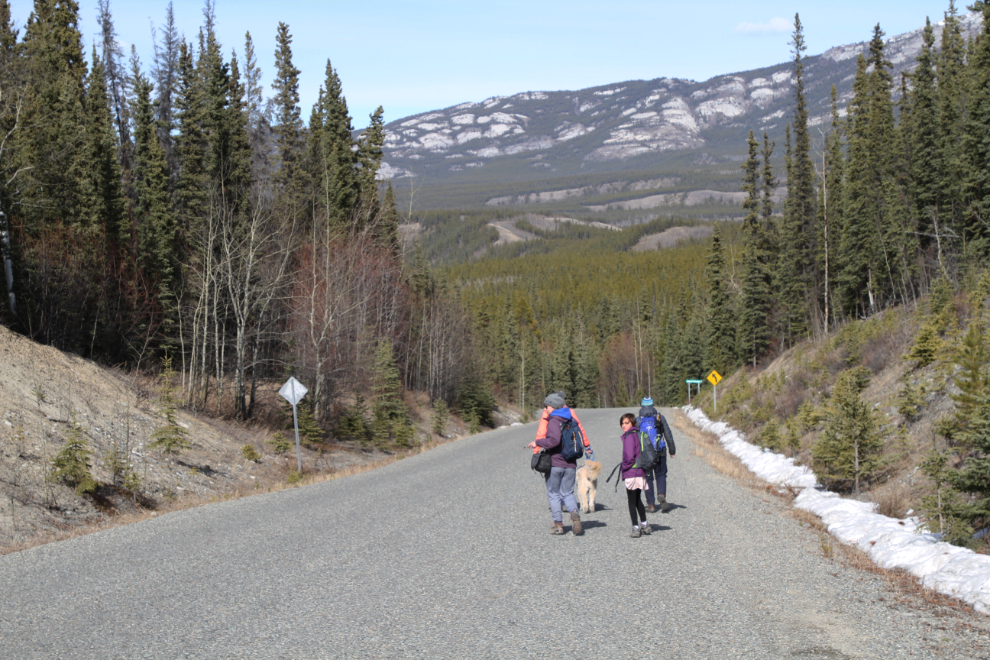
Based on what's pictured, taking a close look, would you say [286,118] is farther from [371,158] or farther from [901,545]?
[901,545]

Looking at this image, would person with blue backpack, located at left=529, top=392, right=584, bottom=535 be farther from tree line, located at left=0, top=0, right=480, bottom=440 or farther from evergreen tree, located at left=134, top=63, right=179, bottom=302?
evergreen tree, located at left=134, top=63, right=179, bottom=302

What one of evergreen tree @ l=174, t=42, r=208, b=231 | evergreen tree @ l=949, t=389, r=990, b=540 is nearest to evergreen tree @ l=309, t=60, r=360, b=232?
evergreen tree @ l=174, t=42, r=208, b=231

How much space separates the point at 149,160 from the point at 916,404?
33.1 metres

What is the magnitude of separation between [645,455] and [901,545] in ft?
10.8

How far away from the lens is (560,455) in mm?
10500

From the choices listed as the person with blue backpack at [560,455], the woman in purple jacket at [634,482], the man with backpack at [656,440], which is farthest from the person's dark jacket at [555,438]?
the man with backpack at [656,440]

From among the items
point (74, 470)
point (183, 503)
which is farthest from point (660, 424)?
point (74, 470)

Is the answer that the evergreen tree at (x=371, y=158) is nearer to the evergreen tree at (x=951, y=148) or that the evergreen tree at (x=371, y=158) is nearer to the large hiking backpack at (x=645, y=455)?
the evergreen tree at (x=951, y=148)

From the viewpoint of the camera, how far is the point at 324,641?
5984mm

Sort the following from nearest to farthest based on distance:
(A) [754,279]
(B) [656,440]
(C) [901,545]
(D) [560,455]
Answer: (C) [901,545] → (D) [560,455] → (B) [656,440] → (A) [754,279]

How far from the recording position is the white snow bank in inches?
281

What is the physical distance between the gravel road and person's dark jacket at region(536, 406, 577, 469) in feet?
3.53

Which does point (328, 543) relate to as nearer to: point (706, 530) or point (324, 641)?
point (324, 641)

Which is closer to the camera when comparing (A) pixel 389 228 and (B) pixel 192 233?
(B) pixel 192 233
